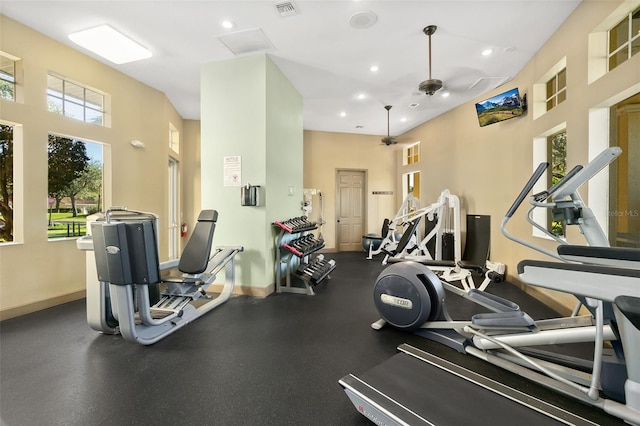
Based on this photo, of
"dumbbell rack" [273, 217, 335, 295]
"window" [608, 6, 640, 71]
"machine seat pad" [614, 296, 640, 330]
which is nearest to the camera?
"machine seat pad" [614, 296, 640, 330]

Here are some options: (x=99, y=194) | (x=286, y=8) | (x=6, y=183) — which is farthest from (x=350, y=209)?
(x=6, y=183)

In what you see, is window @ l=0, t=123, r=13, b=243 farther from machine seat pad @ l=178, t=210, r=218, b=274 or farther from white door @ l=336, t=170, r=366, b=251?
white door @ l=336, t=170, r=366, b=251

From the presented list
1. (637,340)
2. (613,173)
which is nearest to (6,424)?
(637,340)

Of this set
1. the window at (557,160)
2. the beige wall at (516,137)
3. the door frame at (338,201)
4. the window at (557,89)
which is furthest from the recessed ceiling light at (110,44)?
the window at (557,160)

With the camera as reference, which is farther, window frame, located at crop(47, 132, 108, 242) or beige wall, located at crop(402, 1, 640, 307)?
window frame, located at crop(47, 132, 108, 242)

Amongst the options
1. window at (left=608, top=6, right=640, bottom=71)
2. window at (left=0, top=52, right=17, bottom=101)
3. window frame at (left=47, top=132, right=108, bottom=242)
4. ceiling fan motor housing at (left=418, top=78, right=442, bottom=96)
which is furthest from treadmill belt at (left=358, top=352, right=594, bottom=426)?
window at (left=0, top=52, right=17, bottom=101)

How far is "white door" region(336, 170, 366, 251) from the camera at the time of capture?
7.81 meters

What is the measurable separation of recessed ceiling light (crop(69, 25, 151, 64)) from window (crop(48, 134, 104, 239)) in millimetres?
1257

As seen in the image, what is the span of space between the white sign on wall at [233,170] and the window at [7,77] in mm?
2449

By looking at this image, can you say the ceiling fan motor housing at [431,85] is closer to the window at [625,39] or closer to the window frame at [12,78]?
the window at [625,39]

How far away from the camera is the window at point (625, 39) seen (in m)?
2.47

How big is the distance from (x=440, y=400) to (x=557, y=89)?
423cm

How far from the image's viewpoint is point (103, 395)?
182cm

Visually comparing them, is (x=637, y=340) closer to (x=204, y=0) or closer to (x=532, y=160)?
(x=532, y=160)
